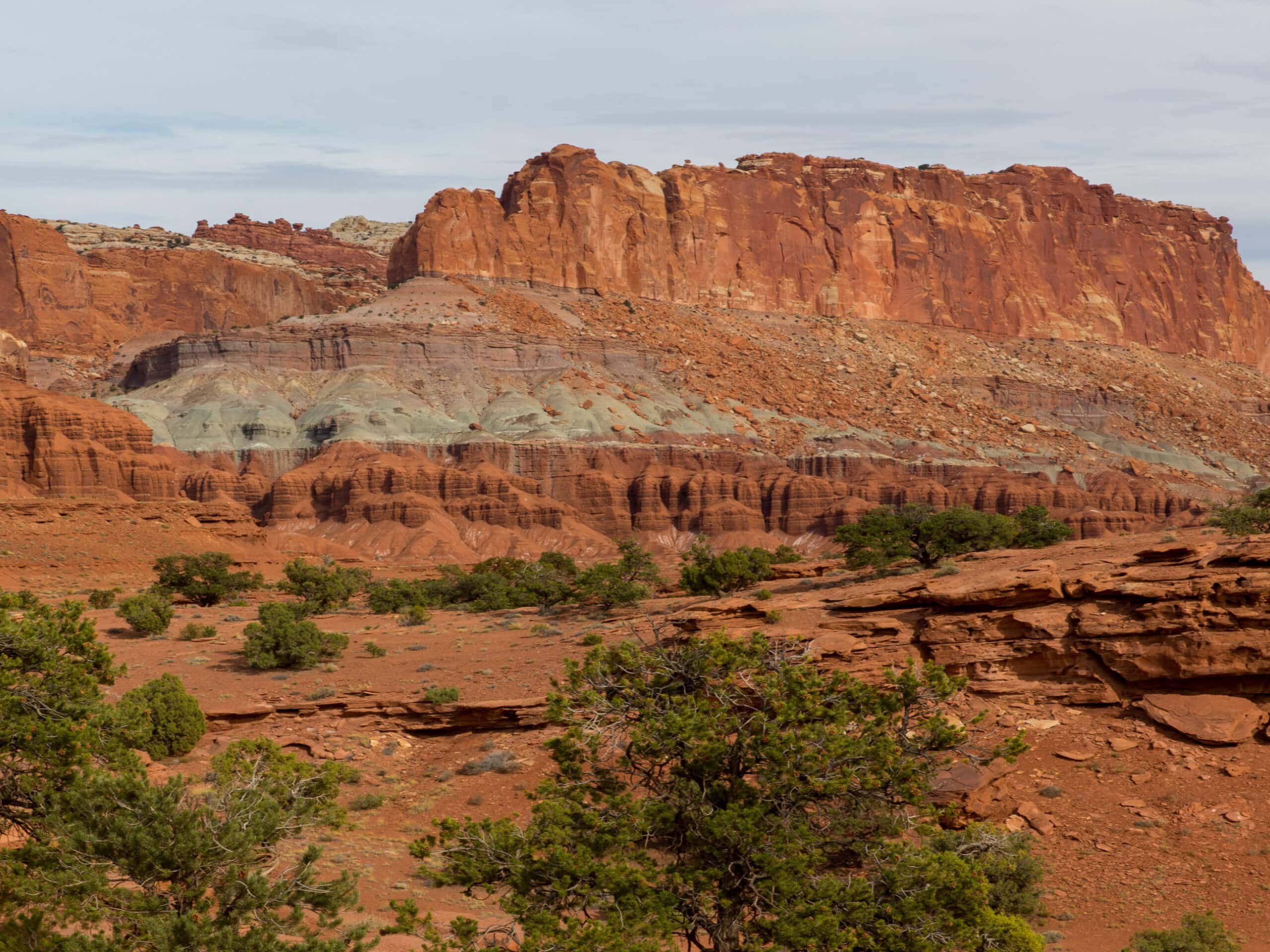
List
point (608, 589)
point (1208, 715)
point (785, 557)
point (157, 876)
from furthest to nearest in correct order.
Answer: point (785, 557) < point (608, 589) < point (1208, 715) < point (157, 876)

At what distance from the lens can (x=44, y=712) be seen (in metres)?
13.8

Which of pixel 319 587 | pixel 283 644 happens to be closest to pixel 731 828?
pixel 283 644

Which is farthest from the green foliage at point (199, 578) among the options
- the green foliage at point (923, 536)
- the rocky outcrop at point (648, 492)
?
the rocky outcrop at point (648, 492)

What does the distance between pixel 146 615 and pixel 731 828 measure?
30022 millimetres

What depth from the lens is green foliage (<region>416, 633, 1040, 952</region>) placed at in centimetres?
1220

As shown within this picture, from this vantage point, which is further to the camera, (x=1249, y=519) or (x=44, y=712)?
(x=1249, y=519)

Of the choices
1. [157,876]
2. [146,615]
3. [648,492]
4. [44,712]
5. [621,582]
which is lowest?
[648,492]

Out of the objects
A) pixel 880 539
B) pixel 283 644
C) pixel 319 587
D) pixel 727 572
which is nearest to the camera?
pixel 283 644

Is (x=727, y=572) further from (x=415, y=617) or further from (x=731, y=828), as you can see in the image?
(x=731, y=828)

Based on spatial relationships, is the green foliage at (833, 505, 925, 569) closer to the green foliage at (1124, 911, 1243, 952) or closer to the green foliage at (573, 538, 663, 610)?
the green foliage at (573, 538, 663, 610)

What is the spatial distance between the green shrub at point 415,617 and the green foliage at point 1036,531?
20.0 metres

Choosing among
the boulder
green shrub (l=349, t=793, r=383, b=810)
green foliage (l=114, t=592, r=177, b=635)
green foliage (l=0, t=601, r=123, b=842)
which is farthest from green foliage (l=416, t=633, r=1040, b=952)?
Result: green foliage (l=114, t=592, r=177, b=635)

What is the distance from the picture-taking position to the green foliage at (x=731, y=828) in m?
12.2

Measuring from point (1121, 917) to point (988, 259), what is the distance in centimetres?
17130
